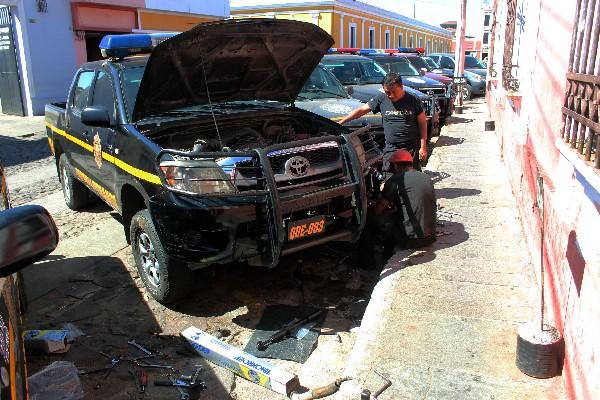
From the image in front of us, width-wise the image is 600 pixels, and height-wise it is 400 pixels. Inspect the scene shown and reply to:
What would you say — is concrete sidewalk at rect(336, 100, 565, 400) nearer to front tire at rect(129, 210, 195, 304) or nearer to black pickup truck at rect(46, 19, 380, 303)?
black pickup truck at rect(46, 19, 380, 303)

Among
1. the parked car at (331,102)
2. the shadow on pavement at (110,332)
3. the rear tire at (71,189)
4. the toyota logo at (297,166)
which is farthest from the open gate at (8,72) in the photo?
the toyota logo at (297,166)

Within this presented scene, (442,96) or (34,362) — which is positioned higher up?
(442,96)

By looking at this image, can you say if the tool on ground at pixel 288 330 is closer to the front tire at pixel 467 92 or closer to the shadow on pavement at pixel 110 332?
the shadow on pavement at pixel 110 332

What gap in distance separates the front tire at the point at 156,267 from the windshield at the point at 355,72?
7164mm

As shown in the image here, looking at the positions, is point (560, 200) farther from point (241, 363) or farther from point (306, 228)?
point (241, 363)

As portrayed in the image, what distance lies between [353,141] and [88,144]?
2733 millimetres

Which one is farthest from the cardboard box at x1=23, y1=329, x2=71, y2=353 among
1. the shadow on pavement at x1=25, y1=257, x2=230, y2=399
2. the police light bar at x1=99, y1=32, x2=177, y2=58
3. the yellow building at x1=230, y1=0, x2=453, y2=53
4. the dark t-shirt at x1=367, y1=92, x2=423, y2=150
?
the yellow building at x1=230, y1=0, x2=453, y2=53

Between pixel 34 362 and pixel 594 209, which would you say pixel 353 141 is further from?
pixel 34 362

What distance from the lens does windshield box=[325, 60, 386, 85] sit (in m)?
10.8

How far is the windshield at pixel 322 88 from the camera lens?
8393 mm

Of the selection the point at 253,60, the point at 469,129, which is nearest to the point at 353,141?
the point at 253,60

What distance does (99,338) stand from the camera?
3947mm

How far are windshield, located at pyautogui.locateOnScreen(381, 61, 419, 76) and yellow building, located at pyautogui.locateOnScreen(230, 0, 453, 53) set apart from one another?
13.1m

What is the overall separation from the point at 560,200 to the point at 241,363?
2.22 m
